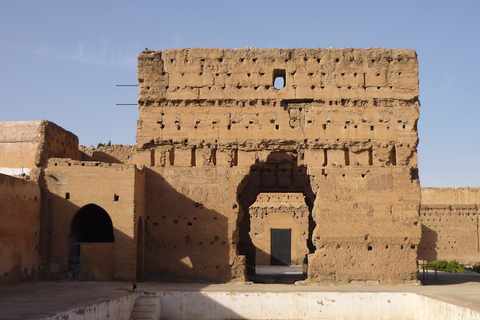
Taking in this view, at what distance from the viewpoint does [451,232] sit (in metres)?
29.3

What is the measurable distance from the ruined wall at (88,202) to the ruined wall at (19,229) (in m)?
0.40

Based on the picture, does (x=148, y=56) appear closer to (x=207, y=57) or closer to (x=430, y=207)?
(x=207, y=57)

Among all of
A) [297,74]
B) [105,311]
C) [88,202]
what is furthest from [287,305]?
[297,74]

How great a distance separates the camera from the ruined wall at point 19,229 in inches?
544

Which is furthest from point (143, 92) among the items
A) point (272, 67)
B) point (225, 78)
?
point (272, 67)

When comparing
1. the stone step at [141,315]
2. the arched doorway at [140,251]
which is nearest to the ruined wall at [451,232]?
the arched doorway at [140,251]

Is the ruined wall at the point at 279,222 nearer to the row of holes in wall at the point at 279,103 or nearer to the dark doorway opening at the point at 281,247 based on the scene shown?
the dark doorway opening at the point at 281,247

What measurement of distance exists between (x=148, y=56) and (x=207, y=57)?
1.74 metres

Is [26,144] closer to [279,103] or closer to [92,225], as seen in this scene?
[92,225]

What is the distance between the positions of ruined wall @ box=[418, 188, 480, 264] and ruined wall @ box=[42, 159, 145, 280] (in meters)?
17.8

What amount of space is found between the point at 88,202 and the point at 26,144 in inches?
102

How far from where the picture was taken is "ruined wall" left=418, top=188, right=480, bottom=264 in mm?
29109

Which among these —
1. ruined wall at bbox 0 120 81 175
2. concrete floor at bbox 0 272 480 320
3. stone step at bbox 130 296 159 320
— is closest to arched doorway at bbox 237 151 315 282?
concrete floor at bbox 0 272 480 320

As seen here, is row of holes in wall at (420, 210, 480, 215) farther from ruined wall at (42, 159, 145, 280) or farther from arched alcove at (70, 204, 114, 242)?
ruined wall at (42, 159, 145, 280)
